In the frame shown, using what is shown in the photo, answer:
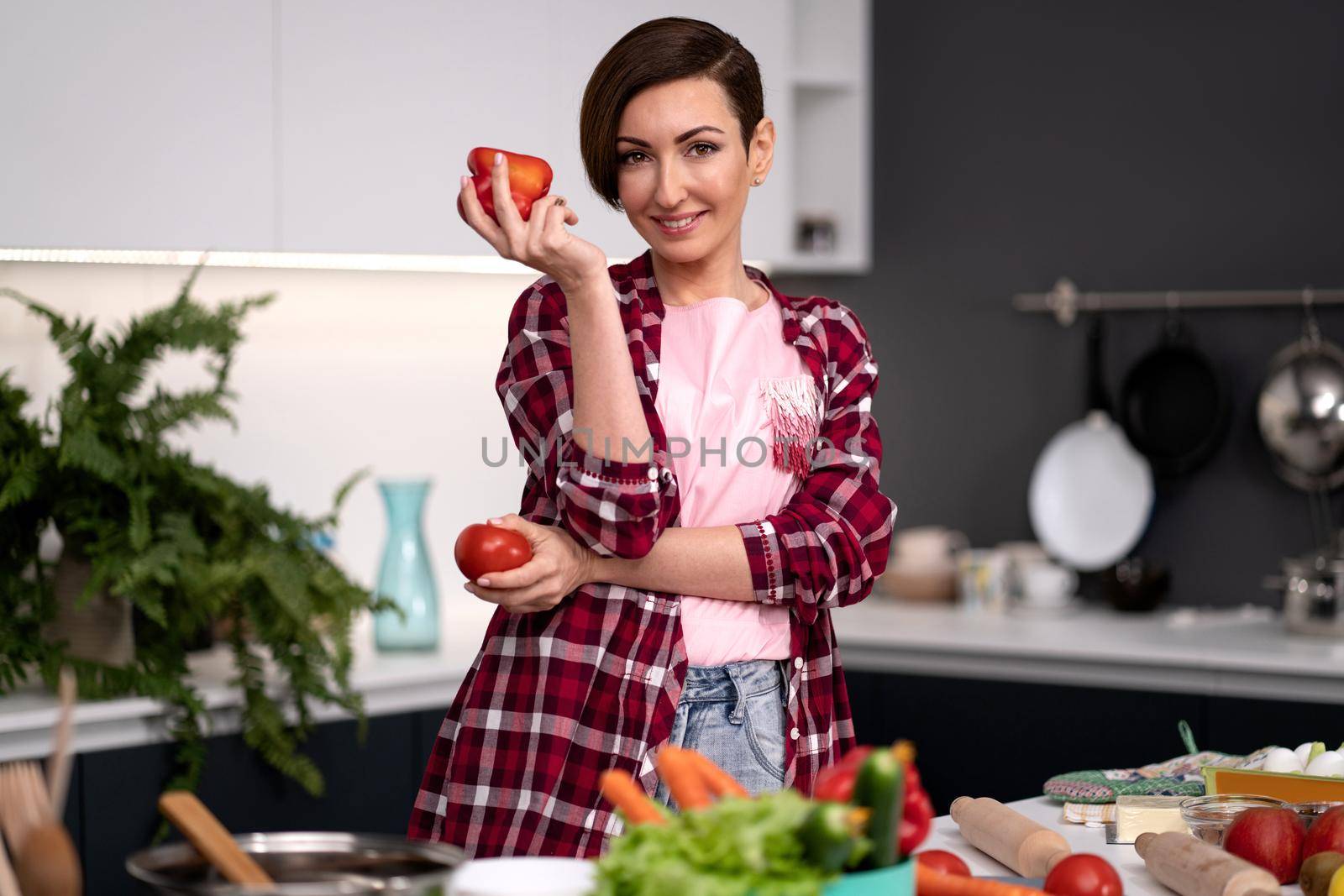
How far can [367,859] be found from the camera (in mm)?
946

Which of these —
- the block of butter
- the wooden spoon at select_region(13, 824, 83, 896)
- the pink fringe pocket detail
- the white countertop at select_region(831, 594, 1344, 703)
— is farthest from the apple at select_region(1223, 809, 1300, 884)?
the white countertop at select_region(831, 594, 1344, 703)

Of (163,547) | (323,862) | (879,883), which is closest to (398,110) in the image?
(163,547)

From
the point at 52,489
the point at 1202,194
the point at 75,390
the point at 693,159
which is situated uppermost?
the point at 1202,194

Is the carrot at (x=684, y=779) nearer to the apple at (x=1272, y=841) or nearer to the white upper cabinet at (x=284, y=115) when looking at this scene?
the apple at (x=1272, y=841)

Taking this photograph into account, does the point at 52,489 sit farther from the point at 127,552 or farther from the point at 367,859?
the point at 367,859

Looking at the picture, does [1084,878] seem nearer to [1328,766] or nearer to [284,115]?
[1328,766]

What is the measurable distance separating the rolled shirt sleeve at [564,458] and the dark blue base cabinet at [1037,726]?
5.43 feet

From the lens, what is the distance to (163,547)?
7.33 feet

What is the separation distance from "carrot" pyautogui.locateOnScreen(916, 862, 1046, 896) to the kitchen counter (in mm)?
143

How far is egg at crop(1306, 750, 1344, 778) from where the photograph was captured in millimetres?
1479

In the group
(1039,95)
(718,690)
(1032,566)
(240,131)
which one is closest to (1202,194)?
(1039,95)

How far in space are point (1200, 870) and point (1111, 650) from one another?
1650 millimetres

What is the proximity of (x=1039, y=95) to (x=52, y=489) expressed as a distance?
2.36 metres

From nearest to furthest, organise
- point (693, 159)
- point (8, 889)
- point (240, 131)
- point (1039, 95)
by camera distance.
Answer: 1. point (8, 889)
2. point (693, 159)
3. point (240, 131)
4. point (1039, 95)
